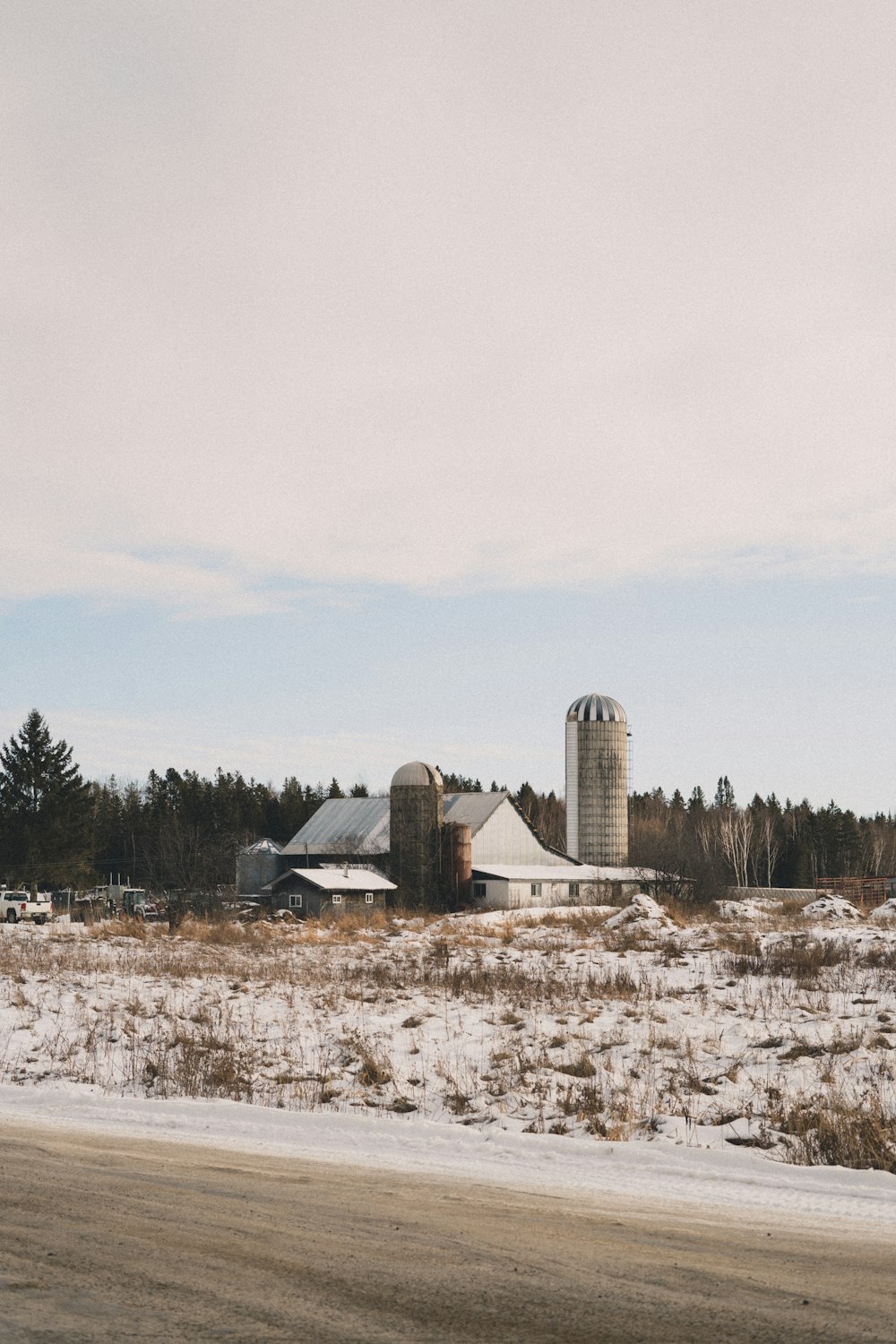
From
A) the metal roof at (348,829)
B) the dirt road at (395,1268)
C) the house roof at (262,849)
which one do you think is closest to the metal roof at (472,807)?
the metal roof at (348,829)

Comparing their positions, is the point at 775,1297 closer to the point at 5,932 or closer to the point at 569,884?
the point at 5,932

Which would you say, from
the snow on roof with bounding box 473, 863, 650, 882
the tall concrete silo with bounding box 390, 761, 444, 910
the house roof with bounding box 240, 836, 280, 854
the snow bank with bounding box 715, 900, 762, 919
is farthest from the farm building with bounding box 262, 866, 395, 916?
the snow bank with bounding box 715, 900, 762, 919

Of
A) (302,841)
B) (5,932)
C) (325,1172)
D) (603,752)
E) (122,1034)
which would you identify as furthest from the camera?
(302,841)

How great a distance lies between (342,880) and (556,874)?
1240 centimetres

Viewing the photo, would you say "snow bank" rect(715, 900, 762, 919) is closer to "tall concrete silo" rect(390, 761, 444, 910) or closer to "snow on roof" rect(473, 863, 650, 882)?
"snow on roof" rect(473, 863, 650, 882)

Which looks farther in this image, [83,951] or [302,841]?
[302,841]

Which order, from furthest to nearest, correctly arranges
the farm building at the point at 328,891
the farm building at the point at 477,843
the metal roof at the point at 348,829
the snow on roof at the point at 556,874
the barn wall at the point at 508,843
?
1. the metal roof at the point at 348,829
2. the barn wall at the point at 508,843
3. the snow on roof at the point at 556,874
4. the farm building at the point at 477,843
5. the farm building at the point at 328,891

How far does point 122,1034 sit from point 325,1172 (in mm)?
7996

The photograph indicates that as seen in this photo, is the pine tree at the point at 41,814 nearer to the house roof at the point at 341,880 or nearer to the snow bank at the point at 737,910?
the house roof at the point at 341,880

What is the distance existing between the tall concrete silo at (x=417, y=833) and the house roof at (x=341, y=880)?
1.04 meters

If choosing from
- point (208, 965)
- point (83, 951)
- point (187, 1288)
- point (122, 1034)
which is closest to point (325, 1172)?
point (187, 1288)

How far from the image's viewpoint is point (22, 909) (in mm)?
55906

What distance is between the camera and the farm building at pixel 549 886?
191 ft

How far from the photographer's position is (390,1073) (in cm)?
1334
